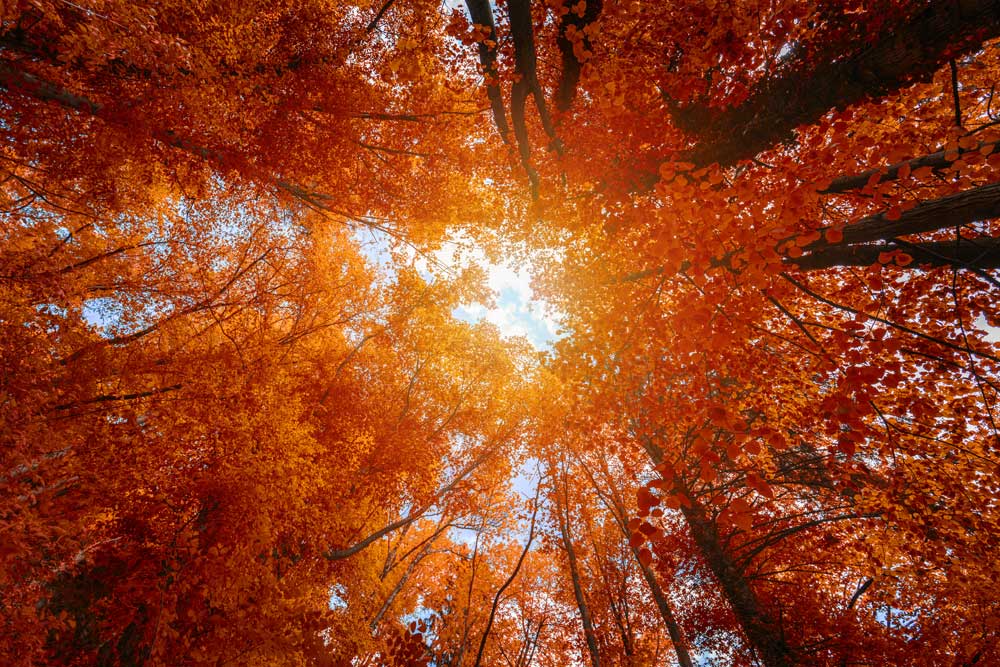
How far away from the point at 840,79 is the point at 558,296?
7.27 metres

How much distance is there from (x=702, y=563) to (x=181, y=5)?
1772 cm

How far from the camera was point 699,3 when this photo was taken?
18.6 feet

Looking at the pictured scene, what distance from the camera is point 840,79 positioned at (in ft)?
13.8

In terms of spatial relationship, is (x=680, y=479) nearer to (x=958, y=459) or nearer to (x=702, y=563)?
(x=958, y=459)

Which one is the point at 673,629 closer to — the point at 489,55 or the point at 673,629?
the point at 673,629

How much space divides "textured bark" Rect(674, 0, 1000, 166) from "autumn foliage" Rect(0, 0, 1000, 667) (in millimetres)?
35

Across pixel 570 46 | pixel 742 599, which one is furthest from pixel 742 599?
pixel 570 46

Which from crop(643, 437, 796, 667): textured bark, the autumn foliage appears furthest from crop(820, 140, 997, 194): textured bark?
crop(643, 437, 796, 667): textured bark

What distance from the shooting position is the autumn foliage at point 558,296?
15.3ft

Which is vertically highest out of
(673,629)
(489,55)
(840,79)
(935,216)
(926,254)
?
(840,79)

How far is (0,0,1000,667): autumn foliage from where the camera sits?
4.65 metres

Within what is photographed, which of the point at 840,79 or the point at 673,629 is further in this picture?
the point at 673,629

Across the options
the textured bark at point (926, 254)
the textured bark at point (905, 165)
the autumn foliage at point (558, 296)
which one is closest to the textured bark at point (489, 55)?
the autumn foliage at point (558, 296)

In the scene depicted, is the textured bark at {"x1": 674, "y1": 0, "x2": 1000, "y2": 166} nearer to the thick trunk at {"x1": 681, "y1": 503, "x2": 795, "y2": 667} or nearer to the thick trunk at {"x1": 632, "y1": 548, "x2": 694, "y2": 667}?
the thick trunk at {"x1": 681, "y1": 503, "x2": 795, "y2": 667}
